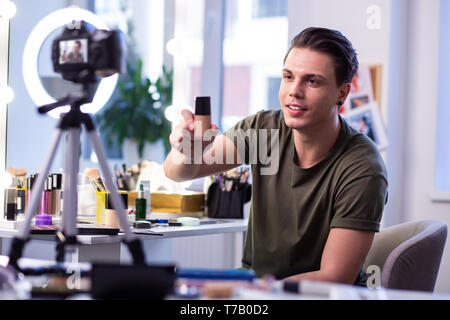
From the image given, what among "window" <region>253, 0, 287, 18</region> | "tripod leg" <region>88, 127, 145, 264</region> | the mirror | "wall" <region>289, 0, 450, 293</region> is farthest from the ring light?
"window" <region>253, 0, 287, 18</region>

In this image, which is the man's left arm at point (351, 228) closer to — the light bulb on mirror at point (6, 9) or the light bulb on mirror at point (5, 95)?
the light bulb on mirror at point (5, 95)

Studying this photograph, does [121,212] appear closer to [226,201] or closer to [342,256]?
[342,256]

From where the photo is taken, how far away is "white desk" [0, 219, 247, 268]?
173cm

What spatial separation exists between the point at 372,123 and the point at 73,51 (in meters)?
1.92

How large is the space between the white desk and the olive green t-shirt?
37cm

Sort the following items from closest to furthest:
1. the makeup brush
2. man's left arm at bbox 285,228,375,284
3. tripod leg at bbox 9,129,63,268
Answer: tripod leg at bbox 9,129,63,268 → man's left arm at bbox 285,228,375,284 → the makeup brush

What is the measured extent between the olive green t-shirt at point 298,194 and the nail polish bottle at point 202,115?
16.7 inches

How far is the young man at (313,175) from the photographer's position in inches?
56.1

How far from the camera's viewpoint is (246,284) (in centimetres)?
86

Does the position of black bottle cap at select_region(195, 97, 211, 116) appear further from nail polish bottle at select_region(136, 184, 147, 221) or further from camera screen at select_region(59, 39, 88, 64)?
nail polish bottle at select_region(136, 184, 147, 221)

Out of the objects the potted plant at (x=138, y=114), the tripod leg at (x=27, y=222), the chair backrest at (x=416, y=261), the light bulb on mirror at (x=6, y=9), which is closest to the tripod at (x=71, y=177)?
the tripod leg at (x=27, y=222)

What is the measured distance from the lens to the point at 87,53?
94 cm

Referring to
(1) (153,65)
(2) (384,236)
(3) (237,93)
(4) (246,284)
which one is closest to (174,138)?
(4) (246,284)
